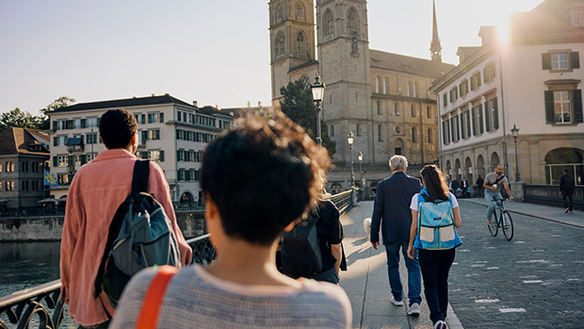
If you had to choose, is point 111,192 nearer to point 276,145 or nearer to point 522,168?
point 276,145

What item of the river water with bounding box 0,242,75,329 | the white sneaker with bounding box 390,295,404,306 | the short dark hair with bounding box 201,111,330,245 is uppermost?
the short dark hair with bounding box 201,111,330,245

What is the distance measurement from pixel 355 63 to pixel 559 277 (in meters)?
64.6

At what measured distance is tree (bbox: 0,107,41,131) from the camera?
77250 mm

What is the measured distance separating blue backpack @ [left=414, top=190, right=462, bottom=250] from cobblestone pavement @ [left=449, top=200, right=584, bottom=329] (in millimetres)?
1148

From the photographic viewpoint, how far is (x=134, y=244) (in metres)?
2.34

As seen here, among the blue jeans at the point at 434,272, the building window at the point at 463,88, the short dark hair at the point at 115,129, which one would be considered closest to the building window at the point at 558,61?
the building window at the point at 463,88

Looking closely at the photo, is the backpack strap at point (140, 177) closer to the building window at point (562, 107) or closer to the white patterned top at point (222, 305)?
the white patterned top at point (222, 305)

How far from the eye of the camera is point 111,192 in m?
2.71

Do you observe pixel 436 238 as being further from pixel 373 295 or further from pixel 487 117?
pixel 487 117

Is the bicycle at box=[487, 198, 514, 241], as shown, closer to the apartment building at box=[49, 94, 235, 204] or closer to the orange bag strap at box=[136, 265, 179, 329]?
the orange bag strap at box=[136, 265, 179, 329]

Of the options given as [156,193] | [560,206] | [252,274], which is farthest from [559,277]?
[560,206]

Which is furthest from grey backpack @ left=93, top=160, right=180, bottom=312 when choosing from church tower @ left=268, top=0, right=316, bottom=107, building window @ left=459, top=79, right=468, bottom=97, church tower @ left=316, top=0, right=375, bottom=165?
church tower @ left=268, top=0, right=316, bottom=107

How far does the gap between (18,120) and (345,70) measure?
53164mm

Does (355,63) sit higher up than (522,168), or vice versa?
(355,63)
